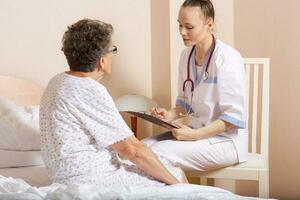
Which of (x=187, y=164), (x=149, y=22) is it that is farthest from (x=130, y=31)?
(x=187, y=164)

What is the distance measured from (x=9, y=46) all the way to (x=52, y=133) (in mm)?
1405

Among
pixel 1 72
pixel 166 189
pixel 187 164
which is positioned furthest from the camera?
pixel 1 72

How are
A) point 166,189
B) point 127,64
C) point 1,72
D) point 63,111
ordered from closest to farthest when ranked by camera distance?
point 166,189 → point 63,111 → point 1,72 → point 127,64

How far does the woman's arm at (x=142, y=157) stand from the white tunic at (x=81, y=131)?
1.1 inches

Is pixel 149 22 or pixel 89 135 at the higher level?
pixel 149 22

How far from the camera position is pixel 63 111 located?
1.69 meters

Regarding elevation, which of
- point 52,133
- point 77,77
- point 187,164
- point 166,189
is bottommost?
point 187,164

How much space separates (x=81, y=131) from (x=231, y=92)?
78cm

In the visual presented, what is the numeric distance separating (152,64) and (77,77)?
1468 millimetres

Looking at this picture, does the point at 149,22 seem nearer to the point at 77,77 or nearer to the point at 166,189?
the point at 77,77

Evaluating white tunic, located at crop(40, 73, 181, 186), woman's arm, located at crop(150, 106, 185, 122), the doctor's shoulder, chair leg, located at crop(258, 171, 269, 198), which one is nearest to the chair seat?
chair leg, located at crop(258, 171, 269, 198)

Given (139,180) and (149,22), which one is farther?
(149,22)

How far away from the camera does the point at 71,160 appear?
1.73m

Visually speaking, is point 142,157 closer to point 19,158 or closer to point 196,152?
point 196,152
